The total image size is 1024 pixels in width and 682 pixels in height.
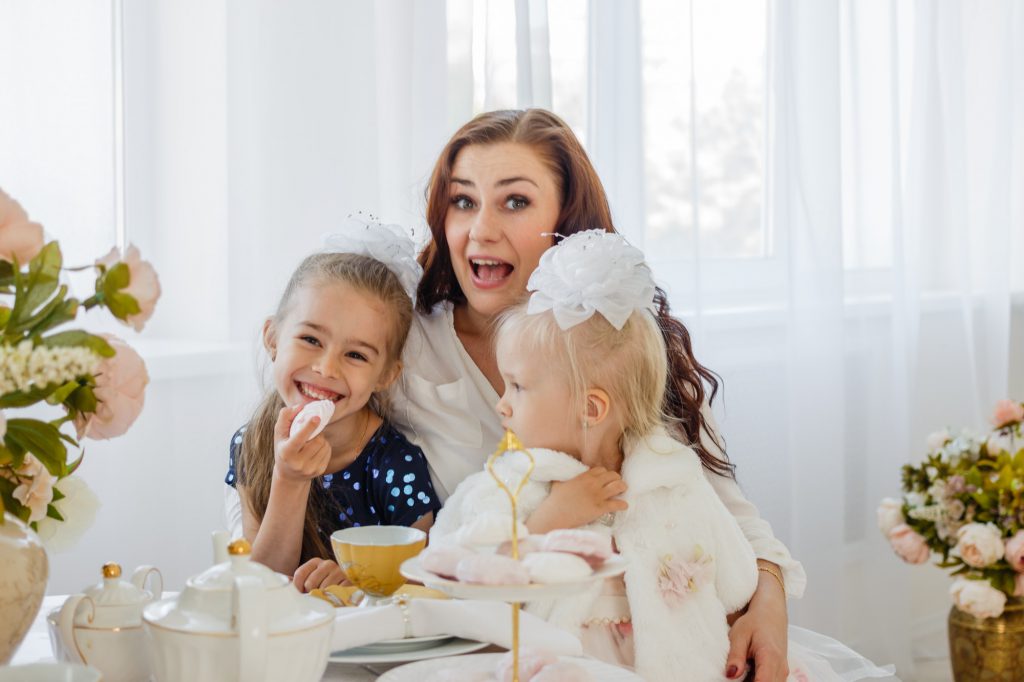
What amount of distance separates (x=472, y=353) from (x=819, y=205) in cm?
130

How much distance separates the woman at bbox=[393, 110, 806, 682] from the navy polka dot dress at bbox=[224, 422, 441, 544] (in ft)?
0.16

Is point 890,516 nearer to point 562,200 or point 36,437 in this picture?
point 562,200

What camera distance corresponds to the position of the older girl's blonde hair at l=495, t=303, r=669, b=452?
→ 4.87 ft

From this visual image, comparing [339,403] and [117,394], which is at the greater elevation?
[117,394]

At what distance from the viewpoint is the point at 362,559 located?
1.25 metres

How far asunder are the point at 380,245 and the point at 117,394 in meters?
0.81

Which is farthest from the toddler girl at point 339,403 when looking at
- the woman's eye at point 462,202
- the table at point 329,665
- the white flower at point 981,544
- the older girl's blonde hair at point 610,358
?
the white flower at point 981,544

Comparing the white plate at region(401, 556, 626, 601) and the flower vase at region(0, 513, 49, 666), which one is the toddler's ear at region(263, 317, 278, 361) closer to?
the flower vase at region(0, 513, 49, 666)

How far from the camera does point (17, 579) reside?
0.94m

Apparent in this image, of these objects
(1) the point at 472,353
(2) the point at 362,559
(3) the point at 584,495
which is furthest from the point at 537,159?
(2) the point at 362,559

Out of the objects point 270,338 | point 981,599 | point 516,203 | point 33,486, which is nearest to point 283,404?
point 270,338

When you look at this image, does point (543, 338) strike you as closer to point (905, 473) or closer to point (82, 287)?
point (82, 287)

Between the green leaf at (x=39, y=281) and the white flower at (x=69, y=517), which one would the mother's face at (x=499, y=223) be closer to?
the white flower at (x=69, y=517)

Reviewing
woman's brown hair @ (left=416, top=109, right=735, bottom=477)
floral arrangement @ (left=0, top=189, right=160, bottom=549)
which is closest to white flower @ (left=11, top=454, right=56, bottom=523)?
floral arrangement @ (left=0, top=189, right=160, bottom=549)
